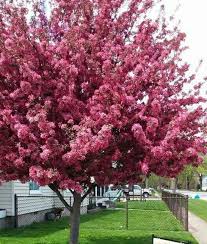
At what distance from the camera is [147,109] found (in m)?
9.87

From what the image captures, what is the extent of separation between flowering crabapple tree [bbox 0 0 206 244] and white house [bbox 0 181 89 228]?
8930 mm

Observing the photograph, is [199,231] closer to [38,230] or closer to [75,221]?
[38,230]

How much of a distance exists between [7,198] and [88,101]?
10.2m

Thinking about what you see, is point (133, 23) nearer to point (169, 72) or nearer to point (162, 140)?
point (169, 72)

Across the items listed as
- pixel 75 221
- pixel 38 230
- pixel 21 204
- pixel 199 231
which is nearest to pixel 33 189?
pixel 21 204

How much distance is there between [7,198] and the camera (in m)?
19.0

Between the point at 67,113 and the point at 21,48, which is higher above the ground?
the point at 21,48

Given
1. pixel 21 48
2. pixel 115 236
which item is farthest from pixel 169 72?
pixel 115 236

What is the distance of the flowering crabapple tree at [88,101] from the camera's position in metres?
9.25

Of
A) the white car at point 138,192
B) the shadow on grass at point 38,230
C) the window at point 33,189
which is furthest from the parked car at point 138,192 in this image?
the shadow on grass at point 38,230

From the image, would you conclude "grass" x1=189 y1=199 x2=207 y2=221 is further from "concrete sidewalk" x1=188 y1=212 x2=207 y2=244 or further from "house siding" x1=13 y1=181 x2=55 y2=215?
"house siding" x1=13 y1=181 x2=55 y2=215

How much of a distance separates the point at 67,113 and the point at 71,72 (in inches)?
29.0

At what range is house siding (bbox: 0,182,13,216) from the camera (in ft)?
62.1

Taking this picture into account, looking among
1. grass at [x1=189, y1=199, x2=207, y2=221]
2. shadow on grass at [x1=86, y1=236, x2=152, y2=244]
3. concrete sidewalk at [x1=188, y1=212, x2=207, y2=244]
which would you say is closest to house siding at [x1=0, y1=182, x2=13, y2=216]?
shadow on grass at [x1=86, y1=236, x2=152, y2=244]
